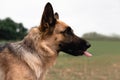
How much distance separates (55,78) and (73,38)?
11260 mm

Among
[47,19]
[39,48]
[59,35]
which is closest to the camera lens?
[39,48]

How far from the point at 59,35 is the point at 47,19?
0.43 metres

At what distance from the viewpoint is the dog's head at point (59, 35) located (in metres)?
10.7

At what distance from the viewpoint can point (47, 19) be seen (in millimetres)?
10703

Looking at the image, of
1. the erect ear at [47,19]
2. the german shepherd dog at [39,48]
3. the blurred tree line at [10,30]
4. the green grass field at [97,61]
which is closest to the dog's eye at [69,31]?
the german shepherd dog at [39,48]

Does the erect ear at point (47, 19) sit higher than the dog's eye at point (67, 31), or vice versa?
the erect ear at point (47, 19)

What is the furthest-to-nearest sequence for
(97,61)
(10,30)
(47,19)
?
(10,30), (97,61), (47,19)

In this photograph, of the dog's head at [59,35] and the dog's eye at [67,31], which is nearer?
the dog's head at [59,35]

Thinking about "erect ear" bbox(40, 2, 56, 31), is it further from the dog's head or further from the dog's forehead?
the dog's forehead

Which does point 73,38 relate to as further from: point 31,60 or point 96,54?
point 96,54

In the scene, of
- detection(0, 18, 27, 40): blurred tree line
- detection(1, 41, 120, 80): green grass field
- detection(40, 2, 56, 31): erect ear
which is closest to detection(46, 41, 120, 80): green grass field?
detection(1, 41, 120, 80): green grass field

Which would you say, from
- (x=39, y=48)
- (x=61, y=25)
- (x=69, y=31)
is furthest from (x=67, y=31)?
(x=39, y=48)

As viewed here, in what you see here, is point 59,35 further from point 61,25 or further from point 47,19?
point 47,19

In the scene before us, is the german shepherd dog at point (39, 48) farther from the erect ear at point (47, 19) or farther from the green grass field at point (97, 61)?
the green grass field at point (97, 61)
